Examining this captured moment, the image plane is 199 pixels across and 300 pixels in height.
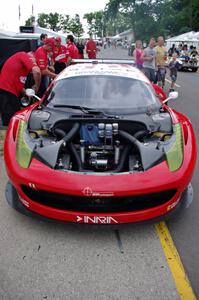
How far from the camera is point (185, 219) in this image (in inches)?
131

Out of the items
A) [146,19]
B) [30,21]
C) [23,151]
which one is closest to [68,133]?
[23,151]

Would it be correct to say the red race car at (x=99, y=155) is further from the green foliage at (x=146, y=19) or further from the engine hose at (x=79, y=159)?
the green foliage at (x=146, y=19)

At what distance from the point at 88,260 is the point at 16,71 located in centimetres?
390

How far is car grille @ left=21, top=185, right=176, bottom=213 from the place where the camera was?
2.78 meters

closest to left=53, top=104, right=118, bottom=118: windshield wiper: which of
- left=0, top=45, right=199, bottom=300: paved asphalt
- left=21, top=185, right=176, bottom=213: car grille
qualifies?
left=21, top=185, right=176, bottom=213: car grille

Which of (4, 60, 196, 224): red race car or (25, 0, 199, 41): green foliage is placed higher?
(25, 0, 199, 41): green foliage

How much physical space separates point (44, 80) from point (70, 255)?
632 centimetres

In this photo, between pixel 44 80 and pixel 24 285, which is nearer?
pixel 24 285

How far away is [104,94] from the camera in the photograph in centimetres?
416

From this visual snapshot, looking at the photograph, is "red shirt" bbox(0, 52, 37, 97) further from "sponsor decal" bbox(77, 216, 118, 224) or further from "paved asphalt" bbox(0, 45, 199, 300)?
"sponsor decal" bbox(77, 216, 118, 224)

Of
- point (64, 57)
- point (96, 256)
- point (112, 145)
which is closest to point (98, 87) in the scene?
point (112, 145)

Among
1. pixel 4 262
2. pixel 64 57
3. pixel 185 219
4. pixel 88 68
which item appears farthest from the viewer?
pixel 64 57

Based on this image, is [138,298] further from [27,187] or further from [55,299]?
[27,187]

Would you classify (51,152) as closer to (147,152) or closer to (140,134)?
(147,152)
